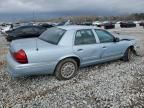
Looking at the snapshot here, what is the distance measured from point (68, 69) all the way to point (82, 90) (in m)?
0.98

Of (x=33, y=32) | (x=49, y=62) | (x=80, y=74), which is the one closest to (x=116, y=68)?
(x=80, y=74)

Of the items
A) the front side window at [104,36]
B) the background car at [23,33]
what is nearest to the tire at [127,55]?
the front side window at [104,36]

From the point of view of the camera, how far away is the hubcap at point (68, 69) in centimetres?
570

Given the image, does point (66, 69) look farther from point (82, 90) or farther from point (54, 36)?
point (54, 36)

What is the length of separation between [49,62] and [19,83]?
1152 mm

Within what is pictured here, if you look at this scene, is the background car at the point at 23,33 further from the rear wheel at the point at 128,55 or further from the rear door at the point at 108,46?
the rear door at the point at 108,46

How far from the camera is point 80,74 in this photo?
623 cm

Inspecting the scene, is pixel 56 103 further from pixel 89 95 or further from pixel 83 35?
pixel 83 35

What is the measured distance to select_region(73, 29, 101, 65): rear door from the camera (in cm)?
582

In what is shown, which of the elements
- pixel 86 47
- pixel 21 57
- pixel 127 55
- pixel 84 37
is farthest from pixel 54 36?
pixel 127 55

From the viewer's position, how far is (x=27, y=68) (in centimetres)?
500

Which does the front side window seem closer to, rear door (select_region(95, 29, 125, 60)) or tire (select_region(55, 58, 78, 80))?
rear door (select_region(95, 29, 125, 60))

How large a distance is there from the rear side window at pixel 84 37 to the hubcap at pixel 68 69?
68cm

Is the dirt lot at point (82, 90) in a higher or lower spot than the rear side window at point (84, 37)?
lower
